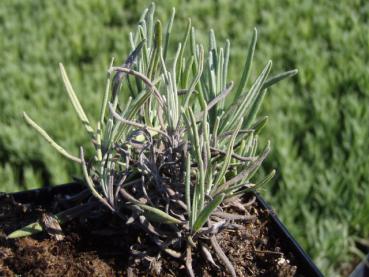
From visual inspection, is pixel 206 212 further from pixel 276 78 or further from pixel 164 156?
pixel 276 78

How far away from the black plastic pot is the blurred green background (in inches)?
31.9

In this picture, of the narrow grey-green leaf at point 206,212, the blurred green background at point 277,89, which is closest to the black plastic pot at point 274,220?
the narrow grey-green leaf at point 206,212

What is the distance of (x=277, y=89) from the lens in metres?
2.26

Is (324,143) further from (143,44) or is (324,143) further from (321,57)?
(143,44)

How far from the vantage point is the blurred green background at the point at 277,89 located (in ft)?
6.29

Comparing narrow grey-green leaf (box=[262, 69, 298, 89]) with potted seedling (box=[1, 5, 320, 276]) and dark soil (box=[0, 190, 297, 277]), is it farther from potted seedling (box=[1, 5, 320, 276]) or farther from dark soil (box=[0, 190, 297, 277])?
dark soil (box=[0, 190, 297, 277])

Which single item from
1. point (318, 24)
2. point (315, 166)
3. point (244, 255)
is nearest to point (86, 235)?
point (244, 255)

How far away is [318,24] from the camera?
2746mm

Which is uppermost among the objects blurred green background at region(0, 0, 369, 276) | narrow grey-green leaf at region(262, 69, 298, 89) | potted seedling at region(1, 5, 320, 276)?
narrow grey-green leaf at region(262, 69, 298, 89)

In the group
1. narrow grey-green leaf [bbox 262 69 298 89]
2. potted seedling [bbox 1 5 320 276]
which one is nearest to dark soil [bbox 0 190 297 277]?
potted seedling [bbox 1 5 320 276]

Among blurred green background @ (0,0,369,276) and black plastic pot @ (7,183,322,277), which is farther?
blurred green background @ (0,0,369,276)

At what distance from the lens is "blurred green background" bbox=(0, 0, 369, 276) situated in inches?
75.5

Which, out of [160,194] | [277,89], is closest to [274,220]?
[160,194]

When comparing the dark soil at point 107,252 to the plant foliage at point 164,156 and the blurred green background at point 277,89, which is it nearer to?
the plant foliage at point 164,156
